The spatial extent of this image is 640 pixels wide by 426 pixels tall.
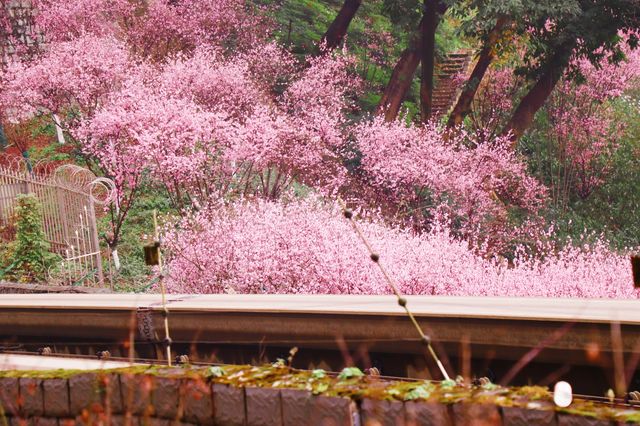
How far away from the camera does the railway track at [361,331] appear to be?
433 centimetres

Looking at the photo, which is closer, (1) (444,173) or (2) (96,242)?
(2) (96,242)

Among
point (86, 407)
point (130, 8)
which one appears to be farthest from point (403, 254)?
point (130, 8)

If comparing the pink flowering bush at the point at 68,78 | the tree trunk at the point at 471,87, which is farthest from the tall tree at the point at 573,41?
the pink flowering bush at the point at 68,78

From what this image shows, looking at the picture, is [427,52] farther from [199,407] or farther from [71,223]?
[199,407]

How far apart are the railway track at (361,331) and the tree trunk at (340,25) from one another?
15.6m

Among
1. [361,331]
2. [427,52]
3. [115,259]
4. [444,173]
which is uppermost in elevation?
[427,52]

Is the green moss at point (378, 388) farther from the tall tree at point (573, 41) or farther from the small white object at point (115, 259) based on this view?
the tall tree at point (573, 41)

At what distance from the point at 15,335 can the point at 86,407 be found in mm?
2846

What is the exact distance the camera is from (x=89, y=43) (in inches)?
753

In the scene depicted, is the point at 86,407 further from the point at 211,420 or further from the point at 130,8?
the point at 130,8

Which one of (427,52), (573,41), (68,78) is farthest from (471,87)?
(68,78)

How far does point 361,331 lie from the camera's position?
4.91 m

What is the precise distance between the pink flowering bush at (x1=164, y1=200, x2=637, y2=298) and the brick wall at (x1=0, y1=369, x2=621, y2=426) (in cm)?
634

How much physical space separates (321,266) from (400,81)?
10082mm
